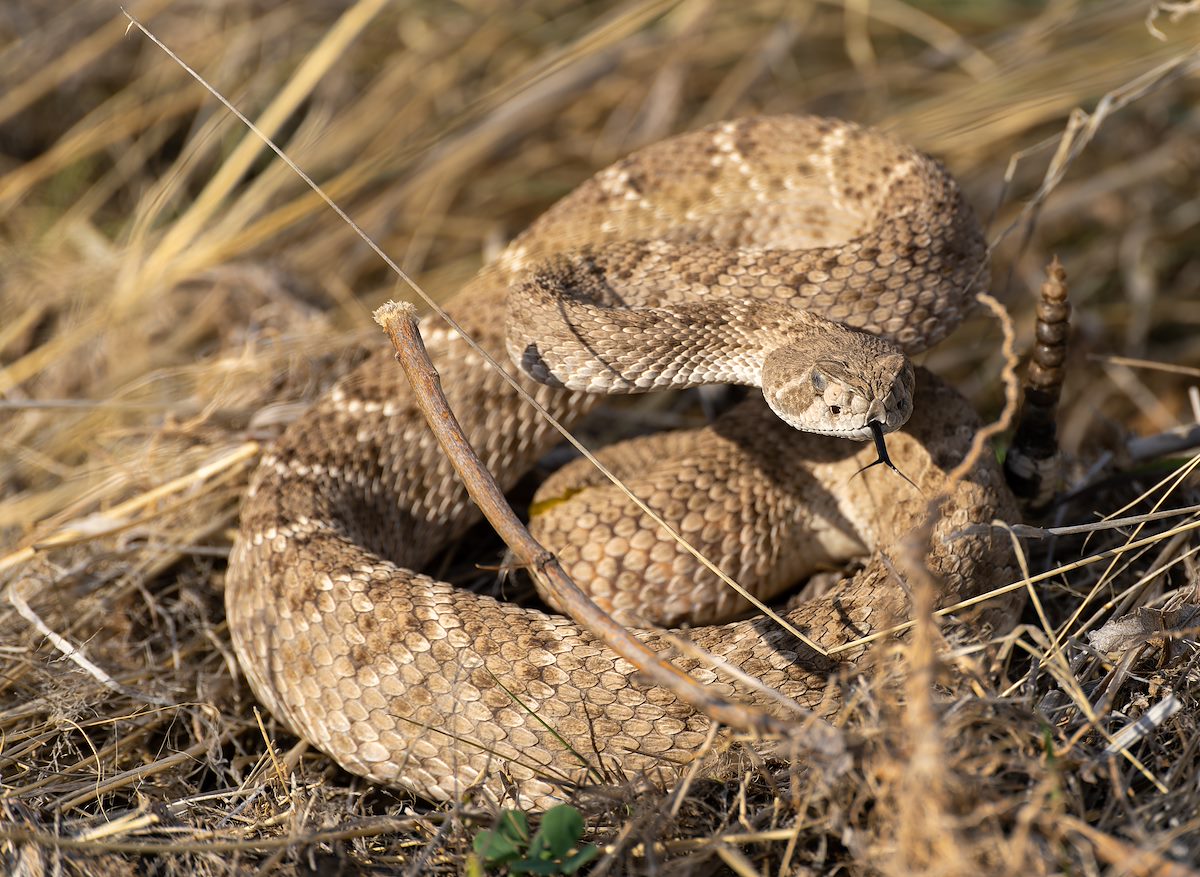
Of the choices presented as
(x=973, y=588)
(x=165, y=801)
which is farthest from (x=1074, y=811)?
(x=165, y=801)

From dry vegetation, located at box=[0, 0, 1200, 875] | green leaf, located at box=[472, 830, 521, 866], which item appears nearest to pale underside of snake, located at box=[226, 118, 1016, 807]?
dry vegetation, located at box=[0, 0, 1200, 875]

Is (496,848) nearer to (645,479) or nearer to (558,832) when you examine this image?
(558,832)

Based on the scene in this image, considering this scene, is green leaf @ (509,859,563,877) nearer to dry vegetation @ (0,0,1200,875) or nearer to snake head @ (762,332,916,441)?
dry vegetation @ (0,0,1200,875)

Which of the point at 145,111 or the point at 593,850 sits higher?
the point at 145,111


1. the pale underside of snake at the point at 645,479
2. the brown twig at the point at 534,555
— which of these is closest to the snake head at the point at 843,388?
the pale underside of snake at the point at 645,479

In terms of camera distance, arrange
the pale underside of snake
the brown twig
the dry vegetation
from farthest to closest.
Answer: the pale underside of snake < the dry vegetation < the brown twig

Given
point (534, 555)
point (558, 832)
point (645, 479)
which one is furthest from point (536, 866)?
point (645, 479)

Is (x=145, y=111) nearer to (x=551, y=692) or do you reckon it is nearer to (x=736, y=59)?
(x=736, y=59)
